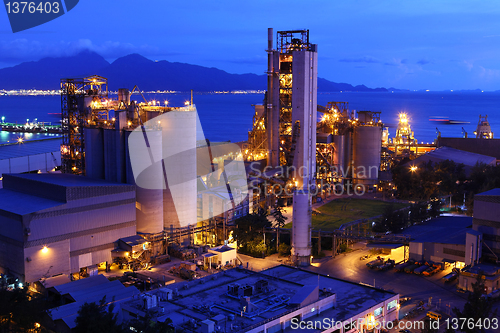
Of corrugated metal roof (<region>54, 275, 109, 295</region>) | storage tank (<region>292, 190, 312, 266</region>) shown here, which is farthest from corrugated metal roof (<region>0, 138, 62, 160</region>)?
storage tank (<region>292, 190, 312, 266</region>)

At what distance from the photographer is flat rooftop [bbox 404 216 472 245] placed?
29.6 m

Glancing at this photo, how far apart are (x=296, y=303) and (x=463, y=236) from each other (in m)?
15.3

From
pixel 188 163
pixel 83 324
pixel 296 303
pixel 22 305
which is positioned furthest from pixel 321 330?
pixel 188 163

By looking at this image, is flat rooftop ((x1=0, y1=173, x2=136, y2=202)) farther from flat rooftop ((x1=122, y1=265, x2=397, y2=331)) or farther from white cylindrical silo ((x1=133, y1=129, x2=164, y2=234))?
flat rooftop ((x1=122, y1=265, x2=397, y2=331))

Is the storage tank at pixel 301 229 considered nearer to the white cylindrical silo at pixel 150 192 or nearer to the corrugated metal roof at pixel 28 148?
the white cylindrical silo at pixel 150 192

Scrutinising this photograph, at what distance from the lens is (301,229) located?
30.2 meters

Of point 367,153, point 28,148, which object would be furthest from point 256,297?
point 28,148

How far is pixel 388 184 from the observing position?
4941 centimetres

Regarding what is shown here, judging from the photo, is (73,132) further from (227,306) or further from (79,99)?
(227,306)

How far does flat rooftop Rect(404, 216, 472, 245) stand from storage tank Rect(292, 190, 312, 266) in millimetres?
6493

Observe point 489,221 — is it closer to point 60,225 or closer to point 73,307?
point 73,307

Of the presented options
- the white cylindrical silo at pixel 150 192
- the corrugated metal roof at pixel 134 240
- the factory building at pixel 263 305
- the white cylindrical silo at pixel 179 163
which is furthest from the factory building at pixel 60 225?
the factory building at pixel 263 305

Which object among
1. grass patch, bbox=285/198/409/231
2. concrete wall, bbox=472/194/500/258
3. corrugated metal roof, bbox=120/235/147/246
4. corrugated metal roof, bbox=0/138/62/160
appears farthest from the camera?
corrugated metal roof, bbox=0/138/62/160

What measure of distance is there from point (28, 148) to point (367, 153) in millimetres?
35021
